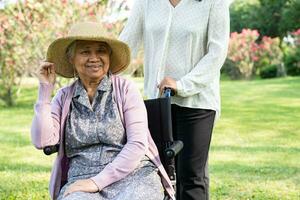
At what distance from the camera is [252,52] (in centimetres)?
2647

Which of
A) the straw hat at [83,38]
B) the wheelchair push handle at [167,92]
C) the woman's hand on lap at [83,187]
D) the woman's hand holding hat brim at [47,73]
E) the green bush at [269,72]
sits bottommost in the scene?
the green bush at [269,72]

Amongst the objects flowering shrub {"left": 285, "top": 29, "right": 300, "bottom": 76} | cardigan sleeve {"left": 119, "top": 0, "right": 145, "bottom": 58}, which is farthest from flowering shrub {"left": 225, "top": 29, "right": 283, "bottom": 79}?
cardigan sleeve {"left": 119, "top": 0, "right": 145, "bottom": 58}

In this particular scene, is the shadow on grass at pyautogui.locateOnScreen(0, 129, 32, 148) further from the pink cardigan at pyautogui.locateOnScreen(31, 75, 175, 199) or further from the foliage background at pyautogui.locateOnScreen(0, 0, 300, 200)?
the pink cardigan at pyautogui.locateOnScreen(31, 75, 175, 199)

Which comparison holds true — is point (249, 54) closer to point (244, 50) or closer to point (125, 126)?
point (244, 50)

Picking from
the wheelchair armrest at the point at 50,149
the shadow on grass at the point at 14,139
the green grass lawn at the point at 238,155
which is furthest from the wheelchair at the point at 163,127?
the shadow on grass at the point at 14,139

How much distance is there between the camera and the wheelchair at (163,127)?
10.3 feet

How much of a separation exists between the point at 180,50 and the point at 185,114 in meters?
0.37

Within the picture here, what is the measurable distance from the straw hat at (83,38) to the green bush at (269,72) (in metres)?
27.4

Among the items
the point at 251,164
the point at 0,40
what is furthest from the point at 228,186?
the point at 0,40

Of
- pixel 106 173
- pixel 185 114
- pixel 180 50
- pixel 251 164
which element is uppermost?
pixel 180 50

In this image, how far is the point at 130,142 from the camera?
115 inches

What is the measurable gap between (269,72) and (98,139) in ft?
91.4

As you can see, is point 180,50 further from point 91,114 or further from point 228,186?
point 228,186

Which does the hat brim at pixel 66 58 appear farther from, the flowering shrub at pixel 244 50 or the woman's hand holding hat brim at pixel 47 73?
the flowering shrub at pixel 244 50
